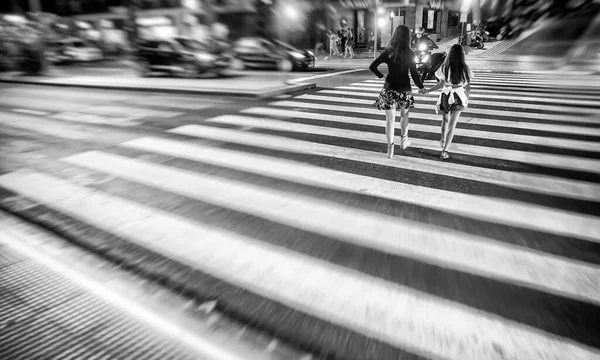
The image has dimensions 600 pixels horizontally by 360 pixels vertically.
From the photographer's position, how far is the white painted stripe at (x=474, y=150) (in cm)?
590

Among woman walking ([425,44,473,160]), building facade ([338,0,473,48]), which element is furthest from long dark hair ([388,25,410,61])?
building facade ([338,0,473,48])

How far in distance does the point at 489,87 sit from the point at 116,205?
12676 millimetres

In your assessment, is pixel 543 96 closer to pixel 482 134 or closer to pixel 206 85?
pixel 482 134

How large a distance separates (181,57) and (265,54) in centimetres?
420

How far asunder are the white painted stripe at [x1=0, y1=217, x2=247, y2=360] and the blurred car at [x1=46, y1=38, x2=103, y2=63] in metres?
29.1

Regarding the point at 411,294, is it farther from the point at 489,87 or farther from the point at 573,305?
the point at 489,87

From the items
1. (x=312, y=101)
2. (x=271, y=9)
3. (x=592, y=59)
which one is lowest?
(x=312, y=101)

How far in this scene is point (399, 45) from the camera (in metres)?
5.46

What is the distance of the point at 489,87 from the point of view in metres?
13.2

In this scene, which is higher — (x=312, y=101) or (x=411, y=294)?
(x=312, y=101)

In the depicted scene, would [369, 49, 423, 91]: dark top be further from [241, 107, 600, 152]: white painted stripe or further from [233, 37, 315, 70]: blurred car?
[233, 37, 315, 70]: blurred car

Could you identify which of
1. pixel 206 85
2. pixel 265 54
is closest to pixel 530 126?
pixel 206 85

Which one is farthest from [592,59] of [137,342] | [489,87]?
[137,342]

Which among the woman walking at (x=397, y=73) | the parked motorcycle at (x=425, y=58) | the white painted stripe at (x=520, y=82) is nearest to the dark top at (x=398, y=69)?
the woman walking at (x=397, y=73)
